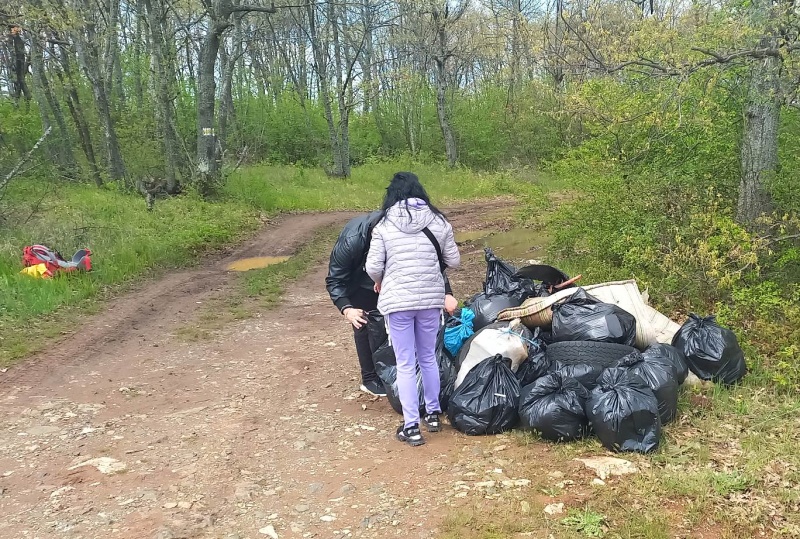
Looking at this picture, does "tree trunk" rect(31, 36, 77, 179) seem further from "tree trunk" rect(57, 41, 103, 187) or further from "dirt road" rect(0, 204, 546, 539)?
"dirt road" rect(0, 204, 546, 539)

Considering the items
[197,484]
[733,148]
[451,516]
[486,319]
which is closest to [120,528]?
[197,484]

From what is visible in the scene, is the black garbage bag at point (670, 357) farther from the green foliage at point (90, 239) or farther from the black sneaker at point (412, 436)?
the green foliage at point (90, 239)

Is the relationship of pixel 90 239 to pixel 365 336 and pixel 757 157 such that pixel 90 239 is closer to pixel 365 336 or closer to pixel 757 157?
pixel 365 336

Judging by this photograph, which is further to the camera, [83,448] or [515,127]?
[515,127]

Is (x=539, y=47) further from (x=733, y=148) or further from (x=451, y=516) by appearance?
(x=451, y=516)

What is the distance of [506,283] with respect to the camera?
551 centimetres

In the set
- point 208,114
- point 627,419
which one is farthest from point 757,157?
point 208,114

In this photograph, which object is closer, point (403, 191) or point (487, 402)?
point (403, 191)

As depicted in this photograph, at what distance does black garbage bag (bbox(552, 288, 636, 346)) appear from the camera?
446 centimetres

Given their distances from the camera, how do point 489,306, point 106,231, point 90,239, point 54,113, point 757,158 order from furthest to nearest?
point 54,113, point 106,231, point 90,239, point 757,158, point 489,306

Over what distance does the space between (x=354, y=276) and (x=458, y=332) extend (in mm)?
1142

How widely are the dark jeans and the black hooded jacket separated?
14 centimetres

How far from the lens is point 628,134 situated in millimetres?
7852

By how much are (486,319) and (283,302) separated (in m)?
3.90
